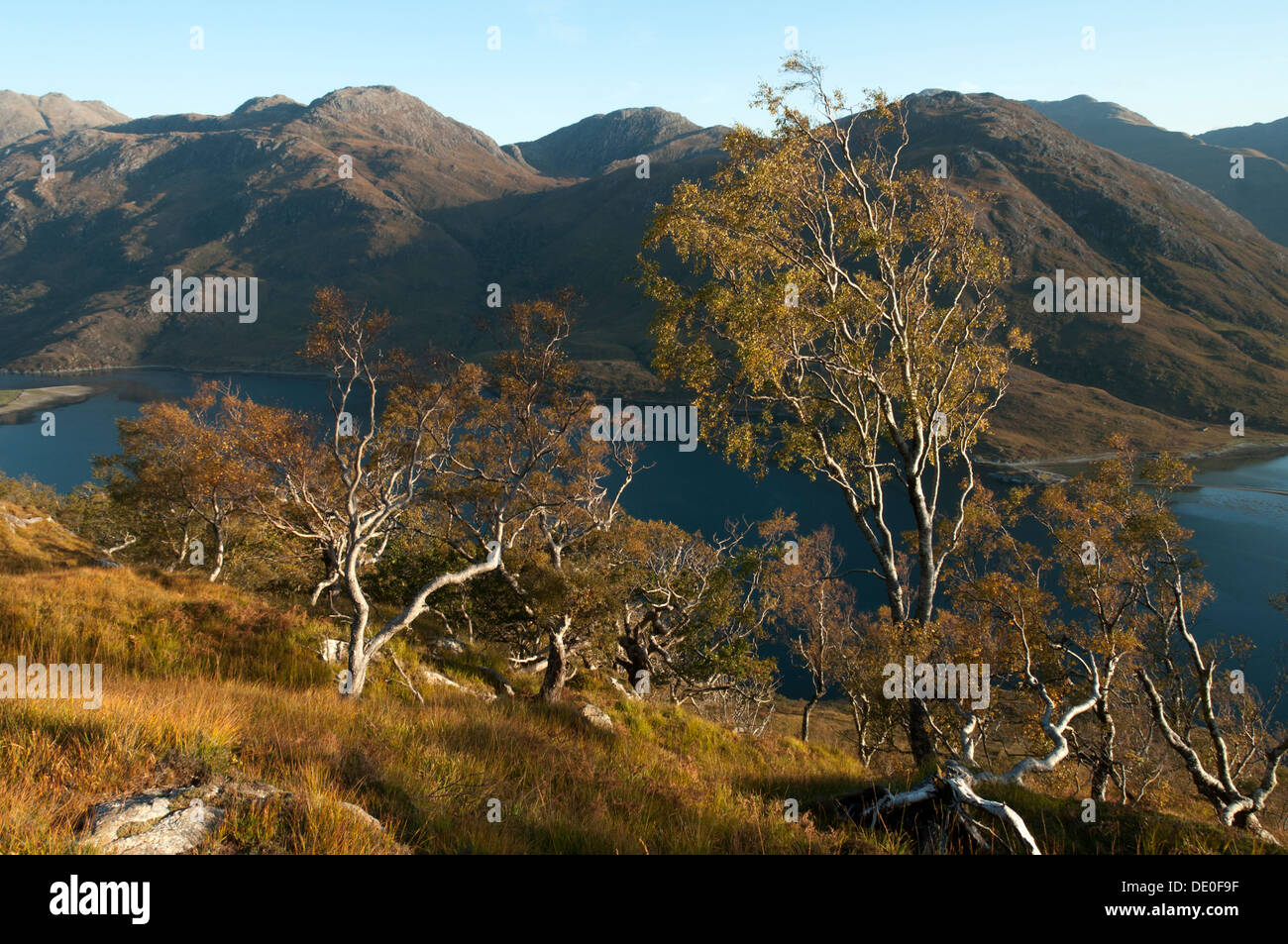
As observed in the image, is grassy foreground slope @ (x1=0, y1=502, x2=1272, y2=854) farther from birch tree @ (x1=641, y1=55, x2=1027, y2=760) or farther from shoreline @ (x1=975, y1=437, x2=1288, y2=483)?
shoreline @ (x1=975, y1=437, x2=1288, y2=483)

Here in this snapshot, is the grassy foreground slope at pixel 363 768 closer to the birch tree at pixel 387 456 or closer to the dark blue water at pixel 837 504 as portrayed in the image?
the birch tree at pixel 387 456

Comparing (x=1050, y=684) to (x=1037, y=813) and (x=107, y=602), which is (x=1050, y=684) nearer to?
(x=1037, y=813)

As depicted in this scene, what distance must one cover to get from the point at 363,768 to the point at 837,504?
11276 cm

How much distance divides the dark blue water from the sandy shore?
25.5 m

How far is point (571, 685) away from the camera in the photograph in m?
18.2

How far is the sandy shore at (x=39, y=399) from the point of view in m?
171

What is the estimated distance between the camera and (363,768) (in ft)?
19.7

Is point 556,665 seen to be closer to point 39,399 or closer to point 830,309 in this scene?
point 830,309

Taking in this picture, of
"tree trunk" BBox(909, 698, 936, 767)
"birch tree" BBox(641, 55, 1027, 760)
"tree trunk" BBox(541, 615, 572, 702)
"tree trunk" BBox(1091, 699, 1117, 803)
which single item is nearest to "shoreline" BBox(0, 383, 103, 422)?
"tree trunk" BBox(541, 615, 572, 702)

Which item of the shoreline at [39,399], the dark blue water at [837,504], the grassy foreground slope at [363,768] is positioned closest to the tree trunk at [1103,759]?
the grassy foreground slope at [363,768]

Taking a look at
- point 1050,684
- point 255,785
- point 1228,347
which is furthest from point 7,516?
point 1228,347

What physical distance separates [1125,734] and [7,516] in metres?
58.3

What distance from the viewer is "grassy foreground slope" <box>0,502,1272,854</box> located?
4.50 metres

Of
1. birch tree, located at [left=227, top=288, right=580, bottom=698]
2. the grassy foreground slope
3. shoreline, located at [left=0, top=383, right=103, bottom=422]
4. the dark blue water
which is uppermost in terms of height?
shoreline, located at [left=0, top=383, right=103, bottom=422]
